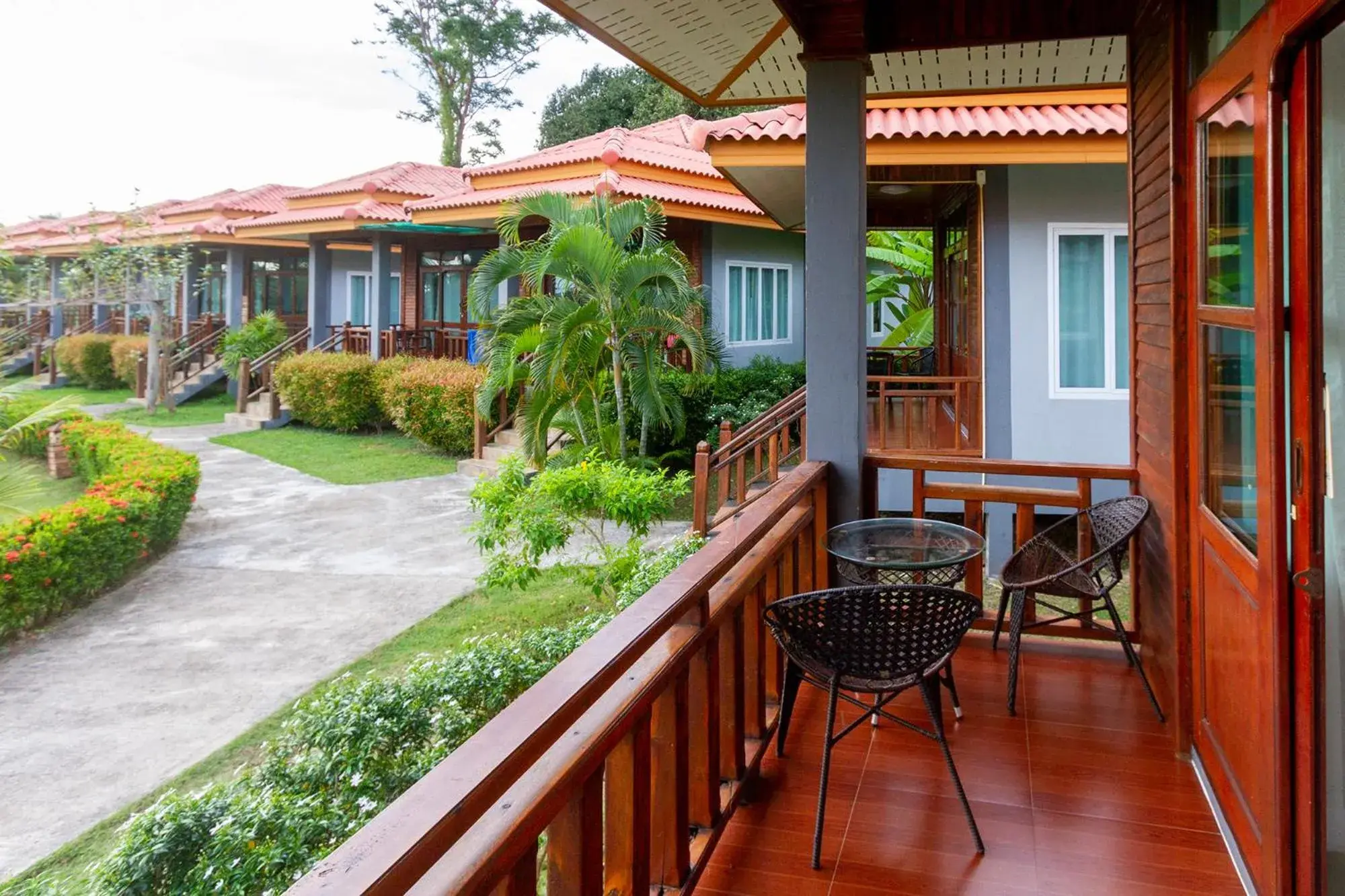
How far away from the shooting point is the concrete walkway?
561cm

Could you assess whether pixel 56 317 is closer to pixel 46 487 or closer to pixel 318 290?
pixel 318 290

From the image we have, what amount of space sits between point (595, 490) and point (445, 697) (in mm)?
3386

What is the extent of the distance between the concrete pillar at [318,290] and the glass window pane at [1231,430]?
21282 mm

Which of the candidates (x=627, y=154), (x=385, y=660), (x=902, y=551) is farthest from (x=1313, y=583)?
(x=627, y=154)

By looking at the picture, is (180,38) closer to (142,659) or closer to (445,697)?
(142,659)

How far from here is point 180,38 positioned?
189 feet

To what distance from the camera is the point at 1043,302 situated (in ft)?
29.1

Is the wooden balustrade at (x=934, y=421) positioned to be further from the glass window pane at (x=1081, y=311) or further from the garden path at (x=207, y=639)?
the garden path at (x=207, y=639)

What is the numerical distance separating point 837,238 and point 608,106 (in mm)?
28958

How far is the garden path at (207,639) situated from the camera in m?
5.61

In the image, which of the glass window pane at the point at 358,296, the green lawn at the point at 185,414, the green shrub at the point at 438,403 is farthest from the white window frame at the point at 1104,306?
the glass window pane at the point at 358,296

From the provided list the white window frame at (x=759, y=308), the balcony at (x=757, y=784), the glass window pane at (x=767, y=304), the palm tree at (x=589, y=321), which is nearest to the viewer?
the balcony at (x=757, y=784)

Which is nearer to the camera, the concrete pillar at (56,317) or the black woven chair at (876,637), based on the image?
the black woven chair at (876,637)

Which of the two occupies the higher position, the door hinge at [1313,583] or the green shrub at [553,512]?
the door hinge at [1313,583]
